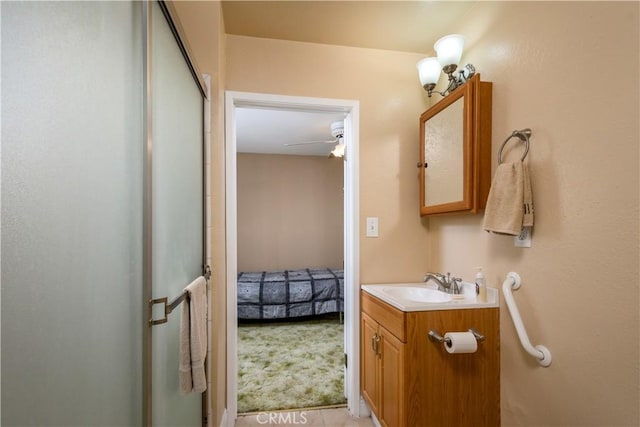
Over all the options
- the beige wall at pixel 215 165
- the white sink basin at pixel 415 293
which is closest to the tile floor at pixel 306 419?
the beige wall at pixel 215 165

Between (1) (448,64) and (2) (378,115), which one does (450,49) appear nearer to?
(1) (448,64)

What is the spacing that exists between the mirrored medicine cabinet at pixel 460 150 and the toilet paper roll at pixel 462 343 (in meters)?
0.62

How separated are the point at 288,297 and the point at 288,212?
163 cm

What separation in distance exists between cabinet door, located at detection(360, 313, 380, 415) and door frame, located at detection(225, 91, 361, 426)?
0.20 ft

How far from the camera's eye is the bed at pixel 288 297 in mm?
3676

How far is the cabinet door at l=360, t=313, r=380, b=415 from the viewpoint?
1704 mm

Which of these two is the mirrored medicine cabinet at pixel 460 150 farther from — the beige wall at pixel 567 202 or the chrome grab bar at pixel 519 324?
the chrome grab bar at pixel 519 324

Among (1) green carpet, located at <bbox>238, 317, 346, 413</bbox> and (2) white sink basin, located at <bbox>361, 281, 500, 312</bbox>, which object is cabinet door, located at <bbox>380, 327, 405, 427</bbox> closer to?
(2) white sink basin, located at <bbox>361, 281, 500, 312</bbox>

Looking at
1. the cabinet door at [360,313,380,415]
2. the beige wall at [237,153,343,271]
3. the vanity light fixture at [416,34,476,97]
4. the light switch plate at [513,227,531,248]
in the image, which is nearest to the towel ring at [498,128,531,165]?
the light switch plate at [513,227,531,248]

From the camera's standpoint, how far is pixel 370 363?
181cm

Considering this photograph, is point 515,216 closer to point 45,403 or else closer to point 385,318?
point 385,318

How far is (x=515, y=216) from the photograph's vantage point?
1219mm

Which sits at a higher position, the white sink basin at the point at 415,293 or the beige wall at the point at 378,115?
the beige wall at the point at 378,115

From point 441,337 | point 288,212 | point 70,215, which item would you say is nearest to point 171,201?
point 70,215
